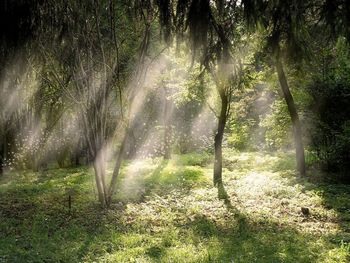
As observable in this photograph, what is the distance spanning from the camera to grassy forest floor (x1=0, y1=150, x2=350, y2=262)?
22.0ft

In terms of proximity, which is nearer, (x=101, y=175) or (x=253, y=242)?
(x=253, y=242)

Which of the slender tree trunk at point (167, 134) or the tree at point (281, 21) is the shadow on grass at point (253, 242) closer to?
the tree at point (281, 21)

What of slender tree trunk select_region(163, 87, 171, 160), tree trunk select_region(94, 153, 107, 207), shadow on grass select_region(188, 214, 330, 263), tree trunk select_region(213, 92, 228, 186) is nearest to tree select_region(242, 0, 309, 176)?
shadow on grass select_region(188, 214, 330, 263)

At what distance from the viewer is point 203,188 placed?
41.9 ft

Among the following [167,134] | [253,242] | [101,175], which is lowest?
[253,242]

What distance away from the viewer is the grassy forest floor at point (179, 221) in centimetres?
672

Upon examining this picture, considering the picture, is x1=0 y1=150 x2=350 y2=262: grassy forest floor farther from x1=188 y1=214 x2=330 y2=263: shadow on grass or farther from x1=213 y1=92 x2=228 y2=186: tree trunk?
x1=213 y1=92 x2=228 y2=186: tree trunk

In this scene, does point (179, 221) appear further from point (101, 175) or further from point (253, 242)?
point (101, 175)

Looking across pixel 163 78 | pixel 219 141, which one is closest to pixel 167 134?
pixel 163 78

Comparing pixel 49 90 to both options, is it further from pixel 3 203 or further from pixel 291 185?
pixel 291 185

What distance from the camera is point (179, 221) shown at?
879cm

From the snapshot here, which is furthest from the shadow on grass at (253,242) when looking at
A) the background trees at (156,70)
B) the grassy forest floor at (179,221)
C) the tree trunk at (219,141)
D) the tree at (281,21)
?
the tree trunk at (219,141)

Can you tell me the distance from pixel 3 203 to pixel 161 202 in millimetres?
4294

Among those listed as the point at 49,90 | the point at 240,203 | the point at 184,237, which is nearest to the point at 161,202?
the point at 240,203
